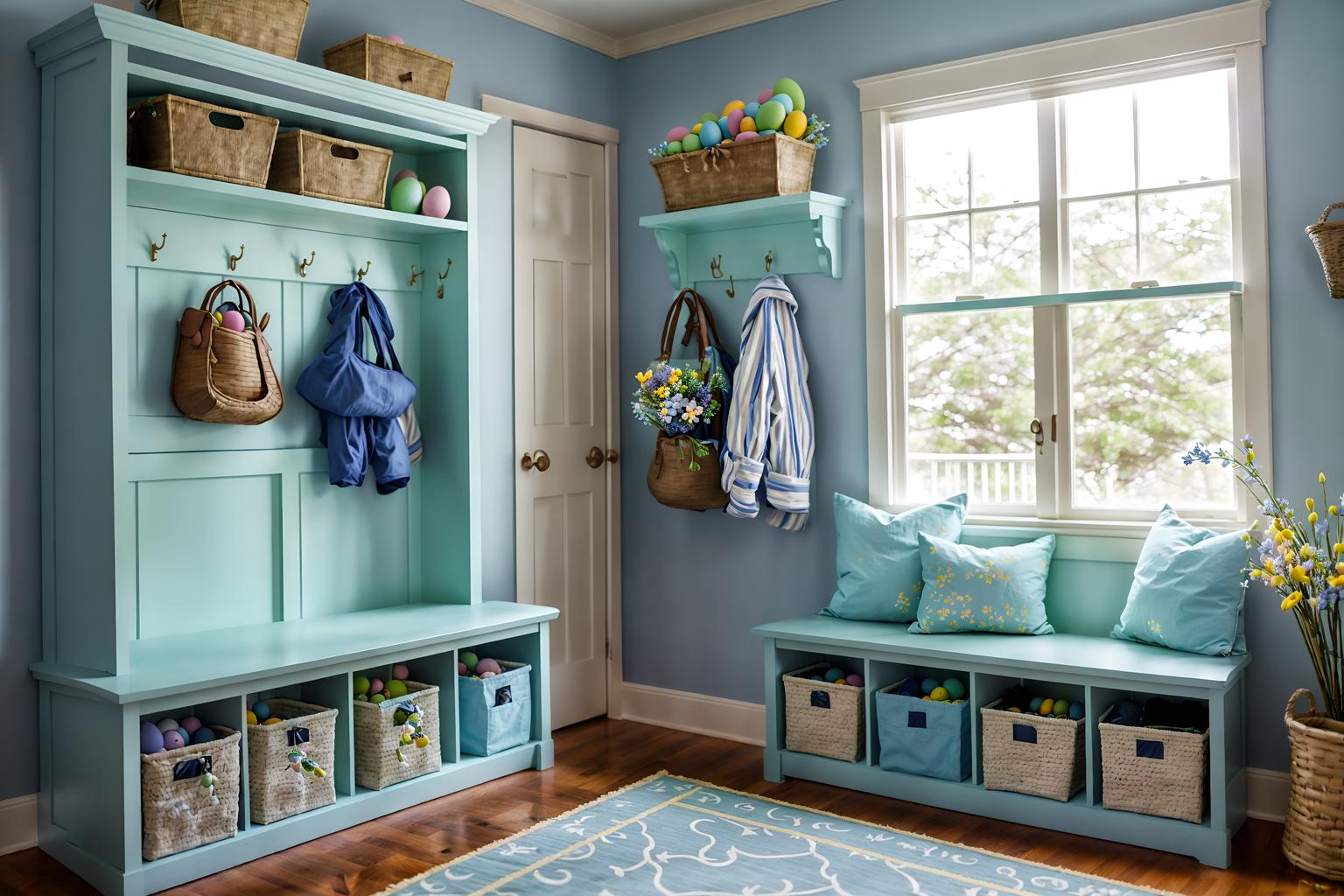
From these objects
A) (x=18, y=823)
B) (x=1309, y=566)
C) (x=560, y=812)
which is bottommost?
(x=560, y=812)

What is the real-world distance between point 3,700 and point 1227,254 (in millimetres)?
3579

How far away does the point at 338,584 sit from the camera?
3.63 m

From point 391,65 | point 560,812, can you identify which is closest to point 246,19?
point 391,65

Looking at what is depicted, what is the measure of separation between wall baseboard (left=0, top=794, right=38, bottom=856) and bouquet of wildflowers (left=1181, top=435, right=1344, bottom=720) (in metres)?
3.16

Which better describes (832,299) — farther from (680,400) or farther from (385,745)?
(385,745)

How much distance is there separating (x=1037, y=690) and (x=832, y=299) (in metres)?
1.48

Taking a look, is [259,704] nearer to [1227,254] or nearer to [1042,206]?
[1042,206]

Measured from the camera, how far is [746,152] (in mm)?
3773

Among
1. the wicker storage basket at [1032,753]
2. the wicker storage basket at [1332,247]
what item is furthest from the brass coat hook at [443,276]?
the wicker storage basket at [1332,247]

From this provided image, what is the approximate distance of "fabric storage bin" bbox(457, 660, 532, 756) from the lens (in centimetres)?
357

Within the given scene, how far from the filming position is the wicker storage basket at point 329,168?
3.22 metres

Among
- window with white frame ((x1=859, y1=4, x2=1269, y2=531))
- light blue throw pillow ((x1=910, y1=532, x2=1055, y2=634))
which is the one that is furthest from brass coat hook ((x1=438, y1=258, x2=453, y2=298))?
light blue throw pillow ((x1=910, y1=532, x2=1055, y2=634))

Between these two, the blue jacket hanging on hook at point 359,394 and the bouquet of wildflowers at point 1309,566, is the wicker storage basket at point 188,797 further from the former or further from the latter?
the bouquet of wildflowers at point 1309,566

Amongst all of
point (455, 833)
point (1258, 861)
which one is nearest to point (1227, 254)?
point (1258, 861)
